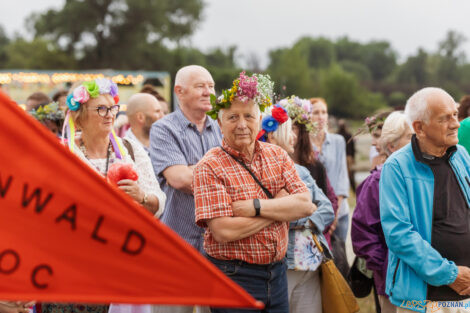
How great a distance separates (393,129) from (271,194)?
1728 millimetres

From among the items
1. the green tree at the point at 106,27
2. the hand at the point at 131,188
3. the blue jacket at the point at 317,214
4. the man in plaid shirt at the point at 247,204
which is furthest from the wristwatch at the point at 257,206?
the green tree at the point at 106,27

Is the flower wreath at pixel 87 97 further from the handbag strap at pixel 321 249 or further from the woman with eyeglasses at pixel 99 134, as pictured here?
the handbag strap at pixel 321 249

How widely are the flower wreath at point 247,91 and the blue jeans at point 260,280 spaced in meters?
0.99

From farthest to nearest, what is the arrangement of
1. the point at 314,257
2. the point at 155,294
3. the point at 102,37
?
1. the point at 102,37
2. the point at 314,257
3. the point at 155,294

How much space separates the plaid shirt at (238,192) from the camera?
3.13m

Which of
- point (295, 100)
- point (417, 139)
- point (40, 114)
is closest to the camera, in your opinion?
point (417, 139)

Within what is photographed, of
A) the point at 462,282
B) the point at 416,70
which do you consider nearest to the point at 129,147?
the point at 462,282

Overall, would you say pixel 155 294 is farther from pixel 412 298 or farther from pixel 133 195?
pixel 412 298

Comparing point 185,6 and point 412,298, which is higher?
point 185,6

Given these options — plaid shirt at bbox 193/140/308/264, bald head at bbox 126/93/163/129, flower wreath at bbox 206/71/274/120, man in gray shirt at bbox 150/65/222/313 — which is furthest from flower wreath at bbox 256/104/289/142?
bald head at bbox 126/93/163/129

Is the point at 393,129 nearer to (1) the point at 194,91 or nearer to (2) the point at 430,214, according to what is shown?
(2) the point at 430,214

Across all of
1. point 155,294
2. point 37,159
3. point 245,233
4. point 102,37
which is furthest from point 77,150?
point 102,37

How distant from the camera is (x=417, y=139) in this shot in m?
3.62

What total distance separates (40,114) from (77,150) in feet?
7.90
